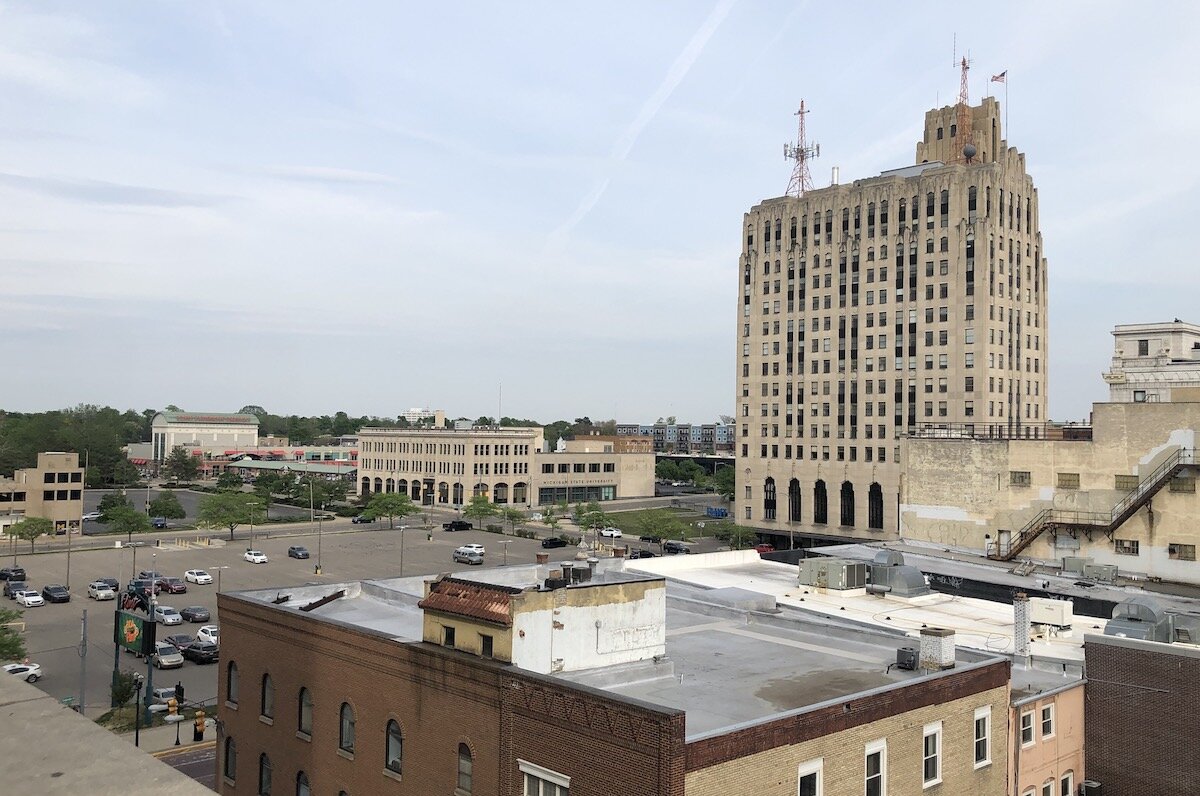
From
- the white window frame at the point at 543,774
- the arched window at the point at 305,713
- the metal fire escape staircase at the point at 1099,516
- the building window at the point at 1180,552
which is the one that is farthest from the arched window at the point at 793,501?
the white window frame at the point at 543,774

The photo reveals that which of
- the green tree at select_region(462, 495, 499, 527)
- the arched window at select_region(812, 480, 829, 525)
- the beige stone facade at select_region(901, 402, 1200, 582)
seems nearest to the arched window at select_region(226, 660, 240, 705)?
the beige stone facade at select_region(901, 402, 1200, 582)

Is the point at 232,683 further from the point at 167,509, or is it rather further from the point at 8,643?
the point at 167,509

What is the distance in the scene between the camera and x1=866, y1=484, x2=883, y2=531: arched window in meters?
107

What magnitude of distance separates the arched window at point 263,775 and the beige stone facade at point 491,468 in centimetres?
12581

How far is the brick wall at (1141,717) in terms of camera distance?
25.4 m

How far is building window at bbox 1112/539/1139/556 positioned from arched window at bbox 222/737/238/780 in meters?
41.8

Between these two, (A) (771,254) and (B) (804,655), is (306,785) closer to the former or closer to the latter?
(B) (804,655)

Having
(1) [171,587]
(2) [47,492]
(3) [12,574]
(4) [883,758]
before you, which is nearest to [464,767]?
(4) [883,758]

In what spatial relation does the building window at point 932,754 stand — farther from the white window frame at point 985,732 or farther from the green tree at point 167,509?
the green tree at point 167,509

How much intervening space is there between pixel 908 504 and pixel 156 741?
43.2 meters

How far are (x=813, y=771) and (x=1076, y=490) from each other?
36.6 metres

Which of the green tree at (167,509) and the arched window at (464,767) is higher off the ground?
the arched window at (464,767)

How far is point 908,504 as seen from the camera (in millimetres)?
57000

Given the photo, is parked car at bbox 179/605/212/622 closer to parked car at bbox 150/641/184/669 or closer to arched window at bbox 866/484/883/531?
parked car at bbox 150/641/184/669
